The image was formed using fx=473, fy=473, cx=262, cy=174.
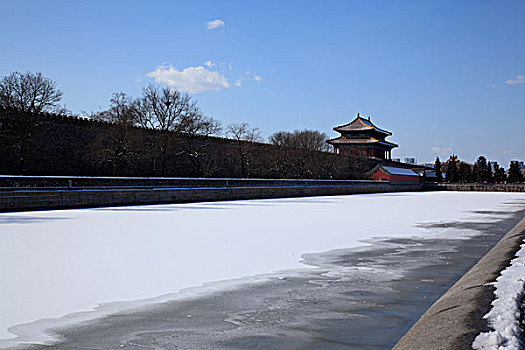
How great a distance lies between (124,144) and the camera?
→ 2648cm

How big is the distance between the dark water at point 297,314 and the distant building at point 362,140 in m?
51.6

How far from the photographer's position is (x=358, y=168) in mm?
49312

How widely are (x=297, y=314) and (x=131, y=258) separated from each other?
3059 millimetres

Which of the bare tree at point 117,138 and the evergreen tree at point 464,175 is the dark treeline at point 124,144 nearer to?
the bare tree at point 117,138

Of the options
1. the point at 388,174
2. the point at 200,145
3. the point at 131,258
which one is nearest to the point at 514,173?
the point at 388,174

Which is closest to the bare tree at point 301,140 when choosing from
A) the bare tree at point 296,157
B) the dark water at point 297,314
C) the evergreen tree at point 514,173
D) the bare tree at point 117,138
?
the bare tree at point 296,157

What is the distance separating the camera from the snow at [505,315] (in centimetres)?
215

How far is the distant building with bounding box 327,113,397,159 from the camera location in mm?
58438

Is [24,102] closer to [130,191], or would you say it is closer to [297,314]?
[130,191]

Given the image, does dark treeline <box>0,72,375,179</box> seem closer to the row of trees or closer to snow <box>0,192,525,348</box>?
snow <box>0,192,525,348</box>

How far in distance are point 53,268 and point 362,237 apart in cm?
526

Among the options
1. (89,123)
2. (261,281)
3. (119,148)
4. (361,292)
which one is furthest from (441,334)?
(89,123)

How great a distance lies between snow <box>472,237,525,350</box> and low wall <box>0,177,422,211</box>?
14.1 m

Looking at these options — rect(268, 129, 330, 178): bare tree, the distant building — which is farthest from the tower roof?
rect(268, 129, 330, 178): bare tree
